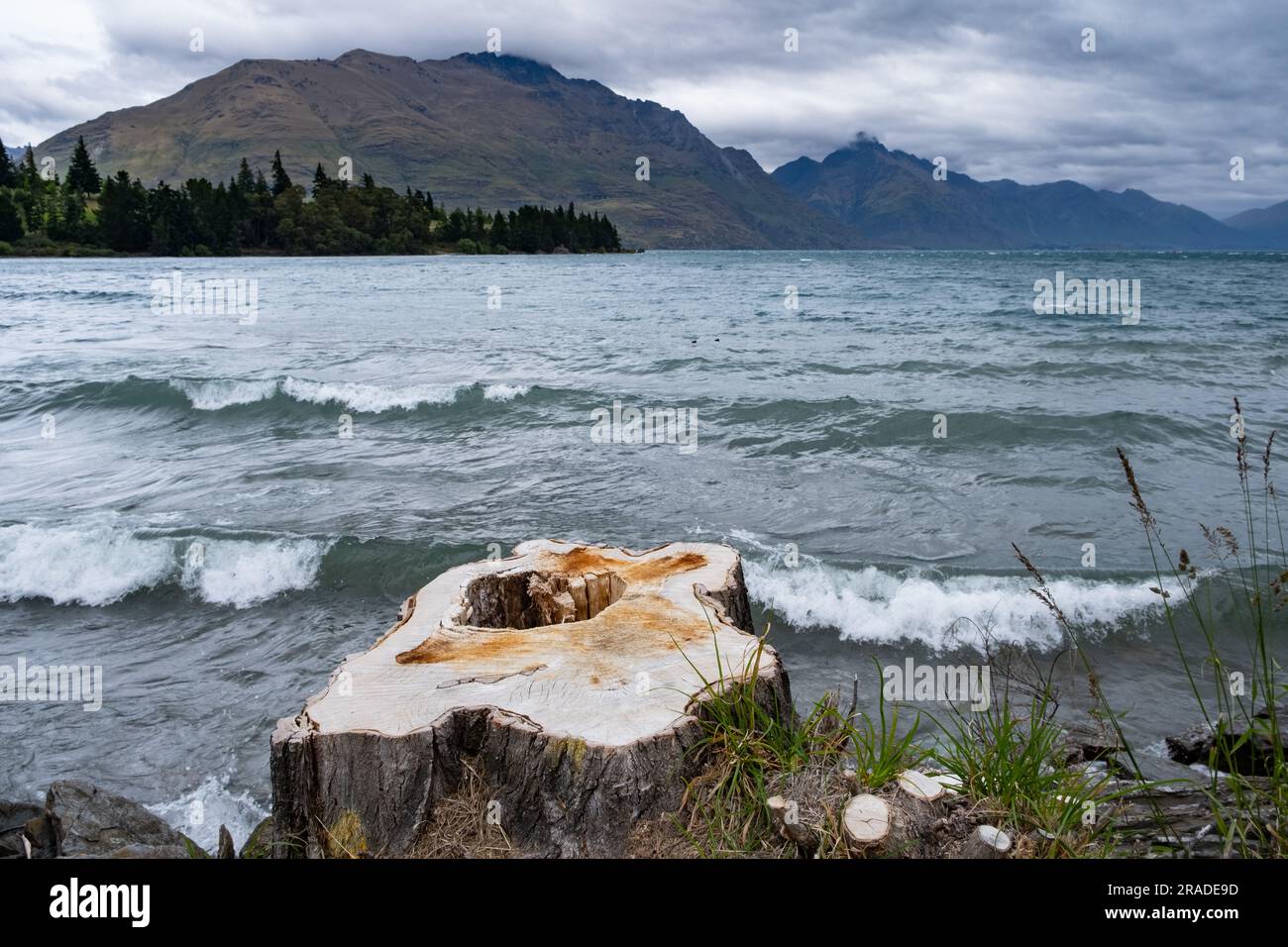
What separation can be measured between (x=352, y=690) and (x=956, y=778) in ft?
8.88

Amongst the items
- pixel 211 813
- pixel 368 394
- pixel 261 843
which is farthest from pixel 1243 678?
pixel 368 394

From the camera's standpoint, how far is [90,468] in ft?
43.8

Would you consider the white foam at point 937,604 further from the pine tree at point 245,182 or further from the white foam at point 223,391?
the pine tree at point 245,182

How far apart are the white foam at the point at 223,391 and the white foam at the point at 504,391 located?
4.60 meters

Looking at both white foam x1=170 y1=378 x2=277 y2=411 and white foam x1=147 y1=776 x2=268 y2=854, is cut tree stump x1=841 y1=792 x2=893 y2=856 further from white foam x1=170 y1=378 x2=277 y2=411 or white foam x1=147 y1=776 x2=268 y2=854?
white foam x1=170 y1=378 x2=277 y2=411

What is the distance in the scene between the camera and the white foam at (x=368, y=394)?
1709 cm

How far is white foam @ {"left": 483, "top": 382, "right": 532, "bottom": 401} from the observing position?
17.5 metres

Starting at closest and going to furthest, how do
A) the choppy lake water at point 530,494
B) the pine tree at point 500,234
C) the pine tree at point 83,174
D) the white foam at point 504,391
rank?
the choppy lake water at point 530,494 → the white foam at point 504,391 → the pine tree at point 83,174 → the pine tree at point 500,234

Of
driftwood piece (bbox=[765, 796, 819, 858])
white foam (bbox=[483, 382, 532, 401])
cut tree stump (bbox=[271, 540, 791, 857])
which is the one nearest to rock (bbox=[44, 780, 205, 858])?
cut tree stump (bbox=[271, 540, 791, 857])

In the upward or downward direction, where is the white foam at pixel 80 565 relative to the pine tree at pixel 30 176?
downward

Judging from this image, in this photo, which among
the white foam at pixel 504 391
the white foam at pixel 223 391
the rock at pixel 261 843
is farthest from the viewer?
the white foam at pixel 223 391

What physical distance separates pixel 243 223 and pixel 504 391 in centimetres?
13541

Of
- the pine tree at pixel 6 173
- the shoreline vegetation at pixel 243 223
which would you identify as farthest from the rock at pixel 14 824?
the pine tree at pixel 6 173

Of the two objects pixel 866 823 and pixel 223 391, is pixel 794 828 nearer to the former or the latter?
pixel 866 823
